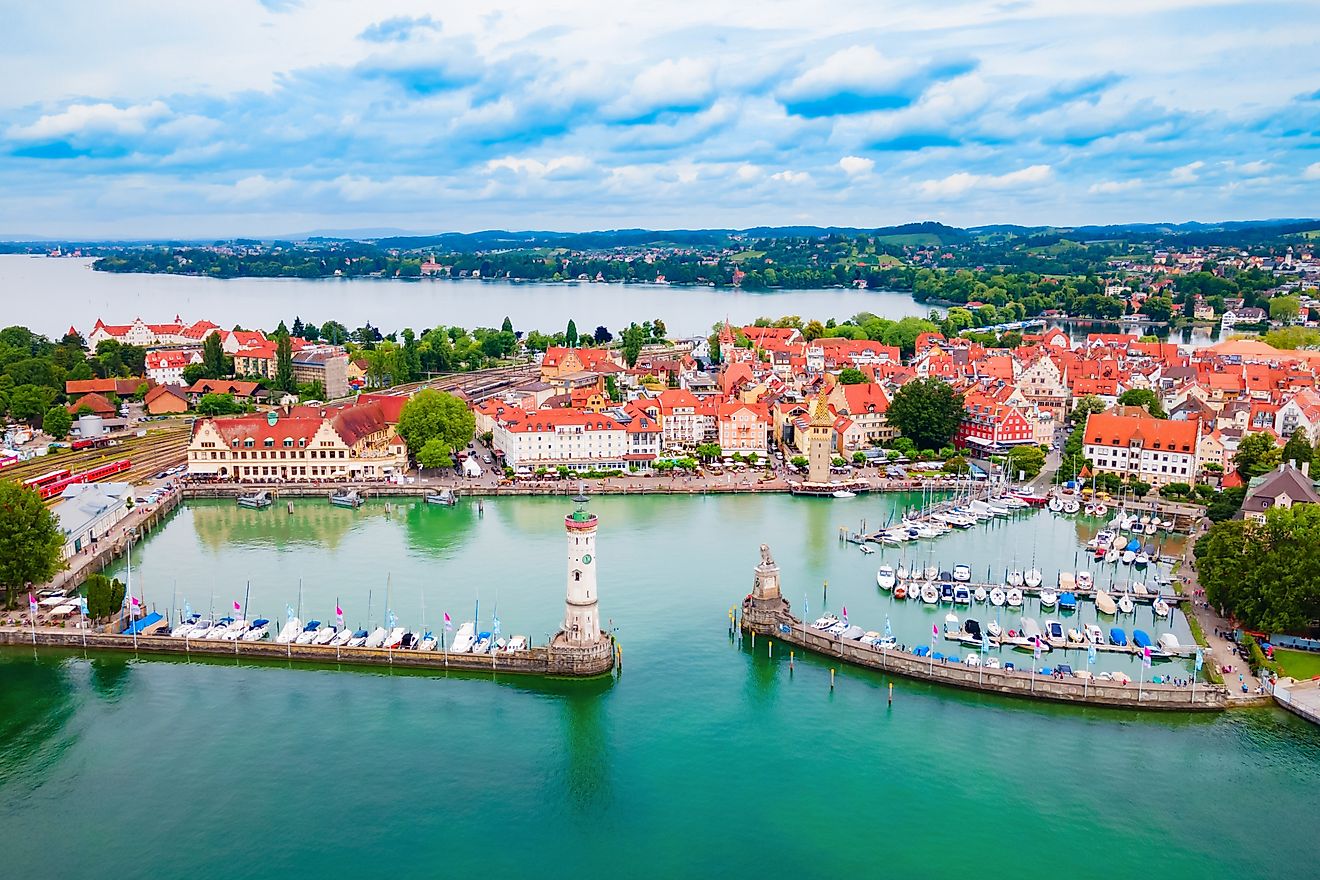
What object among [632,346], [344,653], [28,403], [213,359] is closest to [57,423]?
[28,403]

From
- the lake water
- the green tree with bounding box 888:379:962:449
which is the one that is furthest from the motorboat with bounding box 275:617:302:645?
the lake water

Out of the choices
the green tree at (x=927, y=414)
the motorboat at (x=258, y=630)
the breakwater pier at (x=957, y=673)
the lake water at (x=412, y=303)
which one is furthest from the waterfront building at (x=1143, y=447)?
the lake water at (x=412, y=303)

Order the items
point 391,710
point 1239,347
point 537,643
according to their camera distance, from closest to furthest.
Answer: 1. point 391,710
2. point 537,643
3. point 1239,347

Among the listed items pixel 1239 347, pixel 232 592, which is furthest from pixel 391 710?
pixel 1239 347

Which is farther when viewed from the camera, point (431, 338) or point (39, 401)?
point (431, 338)

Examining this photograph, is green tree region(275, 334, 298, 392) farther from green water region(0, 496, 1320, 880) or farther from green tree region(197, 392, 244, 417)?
green water region(0, 496, 1320, 880)

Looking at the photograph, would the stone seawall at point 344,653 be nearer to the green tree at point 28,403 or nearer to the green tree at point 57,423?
the green tree at point 57,423

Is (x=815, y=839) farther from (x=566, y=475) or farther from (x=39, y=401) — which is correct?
(x=39, y=401)
